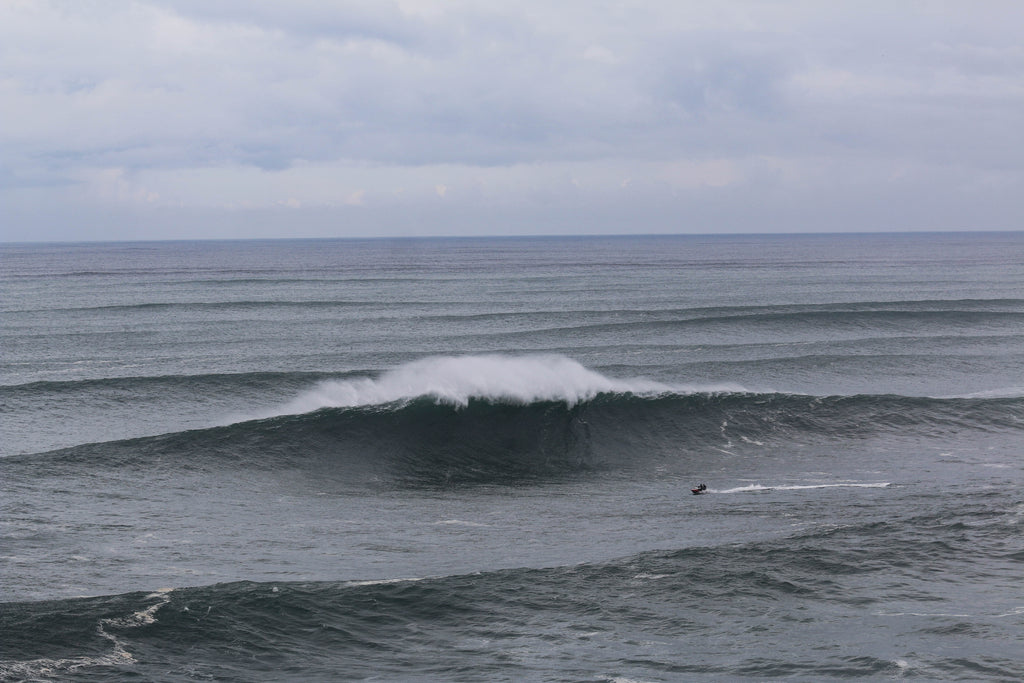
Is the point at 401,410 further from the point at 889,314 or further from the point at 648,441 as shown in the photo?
the point at 889,314

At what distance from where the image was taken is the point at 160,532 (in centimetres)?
1947

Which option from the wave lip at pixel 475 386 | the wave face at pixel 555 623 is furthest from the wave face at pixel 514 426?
the wave face at pixel 555 623

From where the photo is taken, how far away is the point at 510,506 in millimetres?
22109

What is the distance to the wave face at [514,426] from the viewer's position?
26.0 metres

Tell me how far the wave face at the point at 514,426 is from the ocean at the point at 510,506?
13cm

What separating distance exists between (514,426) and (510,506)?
7673 mm

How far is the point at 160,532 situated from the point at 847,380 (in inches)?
1106

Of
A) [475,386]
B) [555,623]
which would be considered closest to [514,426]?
[475,386]

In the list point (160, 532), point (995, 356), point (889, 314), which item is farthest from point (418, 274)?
point (160, 532)

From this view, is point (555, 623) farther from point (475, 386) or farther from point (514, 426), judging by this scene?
point (475, 386)

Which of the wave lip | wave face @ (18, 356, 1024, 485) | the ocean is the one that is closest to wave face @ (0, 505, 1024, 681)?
the ocean

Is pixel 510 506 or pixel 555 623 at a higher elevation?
pixel 510 506

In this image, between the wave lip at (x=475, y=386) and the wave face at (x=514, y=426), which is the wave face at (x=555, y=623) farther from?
the wave lip at (x=475, y=386)

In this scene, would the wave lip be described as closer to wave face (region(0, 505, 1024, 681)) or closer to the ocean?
the ocean
